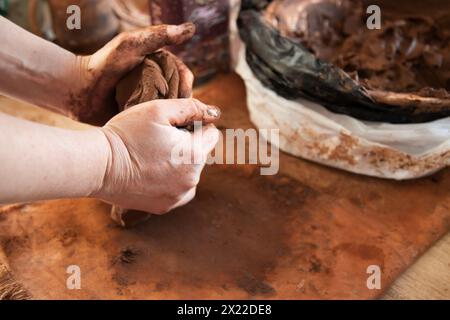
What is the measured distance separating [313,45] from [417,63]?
0.34 m

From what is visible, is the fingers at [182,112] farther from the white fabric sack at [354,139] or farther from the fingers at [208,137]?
the white fabric sack at [354,139]

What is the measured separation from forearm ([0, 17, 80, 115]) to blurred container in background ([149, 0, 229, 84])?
528mm

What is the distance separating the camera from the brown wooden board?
4.33 feet

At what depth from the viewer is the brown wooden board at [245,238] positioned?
1320 mm

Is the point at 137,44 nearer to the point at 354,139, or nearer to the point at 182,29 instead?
the point at 182,29

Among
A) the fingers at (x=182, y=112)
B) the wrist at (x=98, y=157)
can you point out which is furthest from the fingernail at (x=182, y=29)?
the wrist at (x=98, y=157)

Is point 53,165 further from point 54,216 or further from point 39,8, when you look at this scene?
point 39,8

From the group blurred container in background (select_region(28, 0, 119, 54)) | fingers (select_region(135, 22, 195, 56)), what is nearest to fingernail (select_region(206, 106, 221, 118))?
fingers (select_region(135, 22, 195, 56))

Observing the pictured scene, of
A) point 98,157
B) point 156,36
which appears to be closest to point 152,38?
point 156,36

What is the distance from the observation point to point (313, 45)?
5.79 feet

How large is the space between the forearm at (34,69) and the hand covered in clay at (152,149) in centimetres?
29

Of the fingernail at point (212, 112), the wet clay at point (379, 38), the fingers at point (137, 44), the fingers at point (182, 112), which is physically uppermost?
the fingers at point (137, 44)

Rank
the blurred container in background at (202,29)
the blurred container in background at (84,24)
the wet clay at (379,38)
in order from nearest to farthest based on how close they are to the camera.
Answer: the wet clay at (379,38)
the blurred container in background at (202,29)
the blurred container in background at (84,24)

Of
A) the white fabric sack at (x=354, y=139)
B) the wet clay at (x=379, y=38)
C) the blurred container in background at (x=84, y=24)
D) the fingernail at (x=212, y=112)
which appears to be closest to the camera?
the fingernail at (x=212, y=112)
